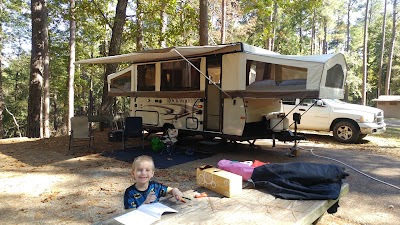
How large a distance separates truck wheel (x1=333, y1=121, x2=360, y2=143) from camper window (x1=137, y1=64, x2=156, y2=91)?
19.0 ft

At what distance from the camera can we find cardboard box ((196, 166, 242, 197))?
258 cm

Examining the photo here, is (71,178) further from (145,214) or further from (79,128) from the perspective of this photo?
(145,214)

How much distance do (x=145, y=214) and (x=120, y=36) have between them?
31.2 feet

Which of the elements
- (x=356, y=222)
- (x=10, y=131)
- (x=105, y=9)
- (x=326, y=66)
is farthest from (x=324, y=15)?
(x=10, y=131)

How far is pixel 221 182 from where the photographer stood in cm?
265

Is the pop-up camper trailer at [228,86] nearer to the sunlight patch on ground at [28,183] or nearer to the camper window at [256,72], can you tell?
the camper window at [256,72]

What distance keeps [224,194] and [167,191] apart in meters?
0.51

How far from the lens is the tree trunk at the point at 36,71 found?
9695mm

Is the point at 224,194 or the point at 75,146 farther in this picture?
the point at 75,146

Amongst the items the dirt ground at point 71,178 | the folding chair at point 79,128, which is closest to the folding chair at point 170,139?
the dirt ground at point 71,178

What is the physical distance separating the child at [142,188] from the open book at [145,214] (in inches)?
4.6

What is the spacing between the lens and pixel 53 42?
2083cm

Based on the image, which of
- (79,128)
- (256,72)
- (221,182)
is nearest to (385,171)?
(256,72)

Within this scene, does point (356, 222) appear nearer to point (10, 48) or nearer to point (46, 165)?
point (46, 165)
